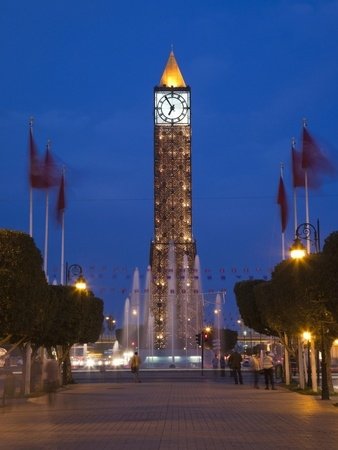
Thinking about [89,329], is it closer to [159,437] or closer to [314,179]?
[314,179]

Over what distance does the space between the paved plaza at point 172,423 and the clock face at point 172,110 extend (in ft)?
274

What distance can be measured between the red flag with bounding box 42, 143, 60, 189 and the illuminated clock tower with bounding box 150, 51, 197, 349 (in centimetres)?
7310

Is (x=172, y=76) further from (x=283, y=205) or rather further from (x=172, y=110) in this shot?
(x=283, y=205)

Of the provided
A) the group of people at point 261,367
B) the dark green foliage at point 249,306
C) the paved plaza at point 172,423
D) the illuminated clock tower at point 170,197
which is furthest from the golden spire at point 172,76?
the paved plaza at point 172,423

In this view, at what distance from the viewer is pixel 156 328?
110188 millimetres

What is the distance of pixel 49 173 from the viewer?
37094mm

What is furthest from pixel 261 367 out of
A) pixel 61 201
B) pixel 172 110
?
pixel 172 110

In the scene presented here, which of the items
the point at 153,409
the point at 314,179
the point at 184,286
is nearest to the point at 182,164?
the point at 184,286

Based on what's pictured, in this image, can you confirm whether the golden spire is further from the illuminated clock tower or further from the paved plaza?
the paved plaza

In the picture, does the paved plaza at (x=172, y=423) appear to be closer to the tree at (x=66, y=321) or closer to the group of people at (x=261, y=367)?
the group of people at (x=261, y=367)

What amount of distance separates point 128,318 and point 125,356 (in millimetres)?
5112

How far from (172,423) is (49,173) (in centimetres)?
1781

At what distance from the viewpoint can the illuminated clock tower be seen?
363 feet

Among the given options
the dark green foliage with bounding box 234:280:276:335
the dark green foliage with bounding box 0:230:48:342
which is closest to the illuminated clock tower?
the dark green foliage with bounding box 234:280:276:335
